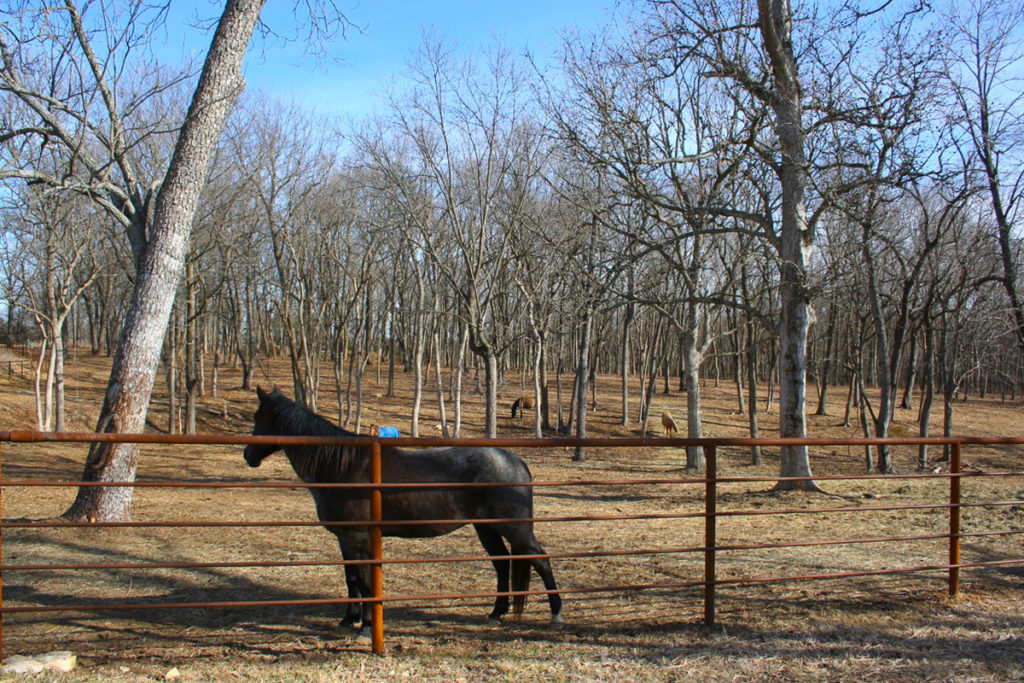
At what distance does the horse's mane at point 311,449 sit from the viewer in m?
4.70

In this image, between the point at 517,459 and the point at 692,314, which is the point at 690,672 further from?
the point at 692,314

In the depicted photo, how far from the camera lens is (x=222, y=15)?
7492 mm

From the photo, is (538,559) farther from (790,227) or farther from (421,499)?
(790,227)

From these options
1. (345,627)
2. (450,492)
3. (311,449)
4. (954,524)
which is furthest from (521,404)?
(345,627)

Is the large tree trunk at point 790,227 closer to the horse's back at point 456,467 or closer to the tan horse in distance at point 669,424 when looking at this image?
the horse's back at point 456,467

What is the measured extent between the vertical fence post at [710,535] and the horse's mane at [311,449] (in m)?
2.30

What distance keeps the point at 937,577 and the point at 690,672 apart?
3.26 m

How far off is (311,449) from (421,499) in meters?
0.80

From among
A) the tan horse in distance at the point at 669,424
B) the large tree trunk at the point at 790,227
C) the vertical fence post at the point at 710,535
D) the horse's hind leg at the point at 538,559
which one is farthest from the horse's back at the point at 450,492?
the tan horse in distance at the point at 669,424

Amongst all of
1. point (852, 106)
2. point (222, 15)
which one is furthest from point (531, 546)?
point (852, 106)

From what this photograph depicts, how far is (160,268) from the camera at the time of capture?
7.36m

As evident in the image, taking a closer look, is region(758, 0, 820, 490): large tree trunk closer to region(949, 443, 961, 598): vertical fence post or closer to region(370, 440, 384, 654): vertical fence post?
region(949, 443, 961, 598): vertical fence post

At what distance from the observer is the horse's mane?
4.70 meters

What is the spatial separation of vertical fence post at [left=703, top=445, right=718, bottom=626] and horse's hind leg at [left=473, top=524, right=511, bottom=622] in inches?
51.0
